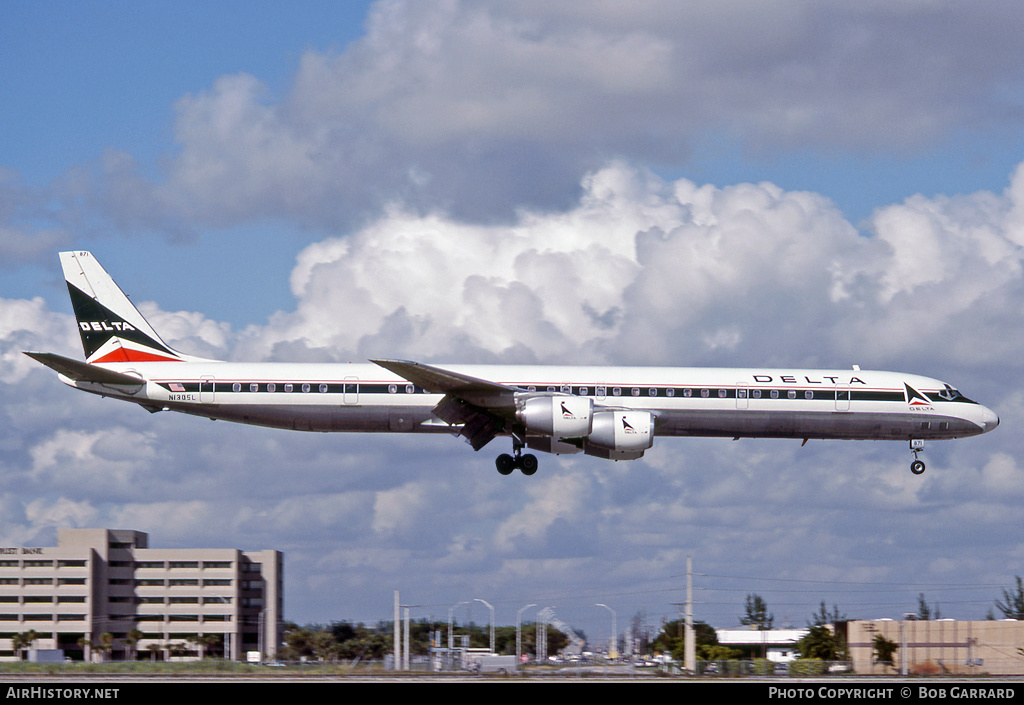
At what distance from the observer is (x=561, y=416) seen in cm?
4291

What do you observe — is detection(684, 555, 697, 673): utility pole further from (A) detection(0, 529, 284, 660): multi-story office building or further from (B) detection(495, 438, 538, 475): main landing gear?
(A) detection(0, 529, 284, 660): multi-story office building

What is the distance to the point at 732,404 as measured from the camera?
45719 millimetres

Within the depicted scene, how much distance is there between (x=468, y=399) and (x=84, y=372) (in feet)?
49.0

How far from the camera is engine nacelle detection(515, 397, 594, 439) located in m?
42.9

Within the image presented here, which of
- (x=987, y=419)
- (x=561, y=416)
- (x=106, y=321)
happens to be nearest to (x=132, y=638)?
(x=106, y=321)

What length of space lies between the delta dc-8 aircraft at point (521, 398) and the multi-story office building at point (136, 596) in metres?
46.9

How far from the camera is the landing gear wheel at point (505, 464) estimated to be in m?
45.8

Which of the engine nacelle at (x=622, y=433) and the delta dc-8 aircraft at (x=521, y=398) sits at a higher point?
the delta dc-8 aircraft at (x=521, y=398)

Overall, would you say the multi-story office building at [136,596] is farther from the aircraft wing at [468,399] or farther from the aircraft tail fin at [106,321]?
the aircraft wing at [468,399]

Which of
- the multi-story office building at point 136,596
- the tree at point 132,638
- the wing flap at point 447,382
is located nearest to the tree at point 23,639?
the multi-story office building at point 136,596

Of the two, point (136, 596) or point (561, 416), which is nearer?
point (561, 416)

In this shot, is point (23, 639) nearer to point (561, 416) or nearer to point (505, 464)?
point (505, 464)
